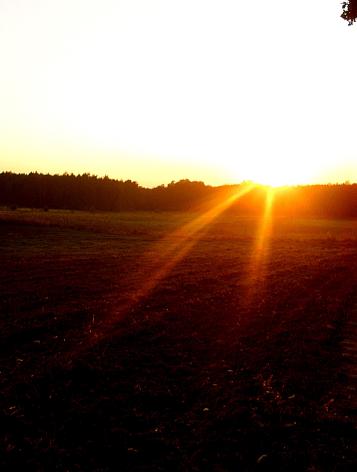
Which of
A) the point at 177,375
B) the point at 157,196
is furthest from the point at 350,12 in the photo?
the point at 157,196

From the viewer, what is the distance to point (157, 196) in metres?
150

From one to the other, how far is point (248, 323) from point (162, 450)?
6703 mm

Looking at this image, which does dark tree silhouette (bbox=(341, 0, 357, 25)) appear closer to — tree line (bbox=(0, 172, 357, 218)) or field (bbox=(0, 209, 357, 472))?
field (bbox=(0, 209, 357, 472))

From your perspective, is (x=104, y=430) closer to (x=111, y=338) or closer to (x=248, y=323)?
(x=111, y=338)

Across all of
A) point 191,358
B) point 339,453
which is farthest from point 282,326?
point 339,453

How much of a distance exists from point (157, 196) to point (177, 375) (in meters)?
143

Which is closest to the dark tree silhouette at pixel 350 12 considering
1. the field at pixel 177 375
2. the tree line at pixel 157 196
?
the field at pixel 177 375

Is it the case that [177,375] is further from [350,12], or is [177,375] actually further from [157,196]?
[157,196]

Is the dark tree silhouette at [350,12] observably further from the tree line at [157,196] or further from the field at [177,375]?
the tree line at [157,196]

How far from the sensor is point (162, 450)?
588cm

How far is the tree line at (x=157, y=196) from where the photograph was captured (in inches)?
4545

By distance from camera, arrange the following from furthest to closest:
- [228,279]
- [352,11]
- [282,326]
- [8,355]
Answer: [228,279], [352,11], [282,326], [8,355]

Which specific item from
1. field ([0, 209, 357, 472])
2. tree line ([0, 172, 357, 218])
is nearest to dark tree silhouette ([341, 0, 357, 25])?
field ([0, 209, 357, 472])

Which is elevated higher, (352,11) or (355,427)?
(352,11)
